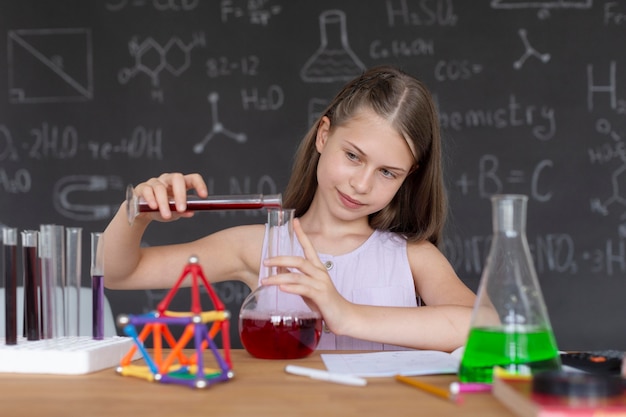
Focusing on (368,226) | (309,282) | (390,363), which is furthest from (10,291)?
(368,226)

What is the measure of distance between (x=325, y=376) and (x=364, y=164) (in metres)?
0.76

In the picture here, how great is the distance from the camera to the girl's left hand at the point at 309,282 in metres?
1.06

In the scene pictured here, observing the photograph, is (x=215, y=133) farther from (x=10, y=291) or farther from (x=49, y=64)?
(x=10, y=291)

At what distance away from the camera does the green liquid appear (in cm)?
83

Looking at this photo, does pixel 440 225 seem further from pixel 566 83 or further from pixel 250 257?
pixel 566 83

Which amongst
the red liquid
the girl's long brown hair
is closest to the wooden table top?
the red liquid

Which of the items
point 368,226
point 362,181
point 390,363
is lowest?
point 390,363

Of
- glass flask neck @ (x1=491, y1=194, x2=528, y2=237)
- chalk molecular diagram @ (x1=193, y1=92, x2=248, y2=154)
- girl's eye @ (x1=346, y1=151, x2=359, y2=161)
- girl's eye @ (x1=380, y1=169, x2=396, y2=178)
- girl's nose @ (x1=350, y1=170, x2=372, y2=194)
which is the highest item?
chalk molecular diagram @ (x1=193, y1=92, x2=248, y2=154)

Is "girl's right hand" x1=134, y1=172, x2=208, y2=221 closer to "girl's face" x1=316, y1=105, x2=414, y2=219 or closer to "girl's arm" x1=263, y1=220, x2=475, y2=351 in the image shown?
"girl's arm" x1=263, y1=220, x2=475, y2=351

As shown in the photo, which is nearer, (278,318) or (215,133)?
(278,318)

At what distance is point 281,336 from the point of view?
1055 mm

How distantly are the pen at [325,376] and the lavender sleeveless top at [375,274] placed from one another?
35.4 inches

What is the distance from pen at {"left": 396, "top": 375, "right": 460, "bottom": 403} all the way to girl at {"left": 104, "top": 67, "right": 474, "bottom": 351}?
1.35ft

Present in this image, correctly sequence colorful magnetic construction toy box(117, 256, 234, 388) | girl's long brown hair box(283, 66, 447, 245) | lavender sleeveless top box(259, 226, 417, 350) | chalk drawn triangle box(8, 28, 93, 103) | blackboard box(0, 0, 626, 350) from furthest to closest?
chalk drawn triangle box(8, 28, 93, 103) < blackboard box(0, 0, 626, 350) < lavender sleeveless top box(259, 226, 417, 350) < girl's long brown hair box(283, 66, 447, 245) < colorful magnetic construction toy box(117, 256, 234, 388)
